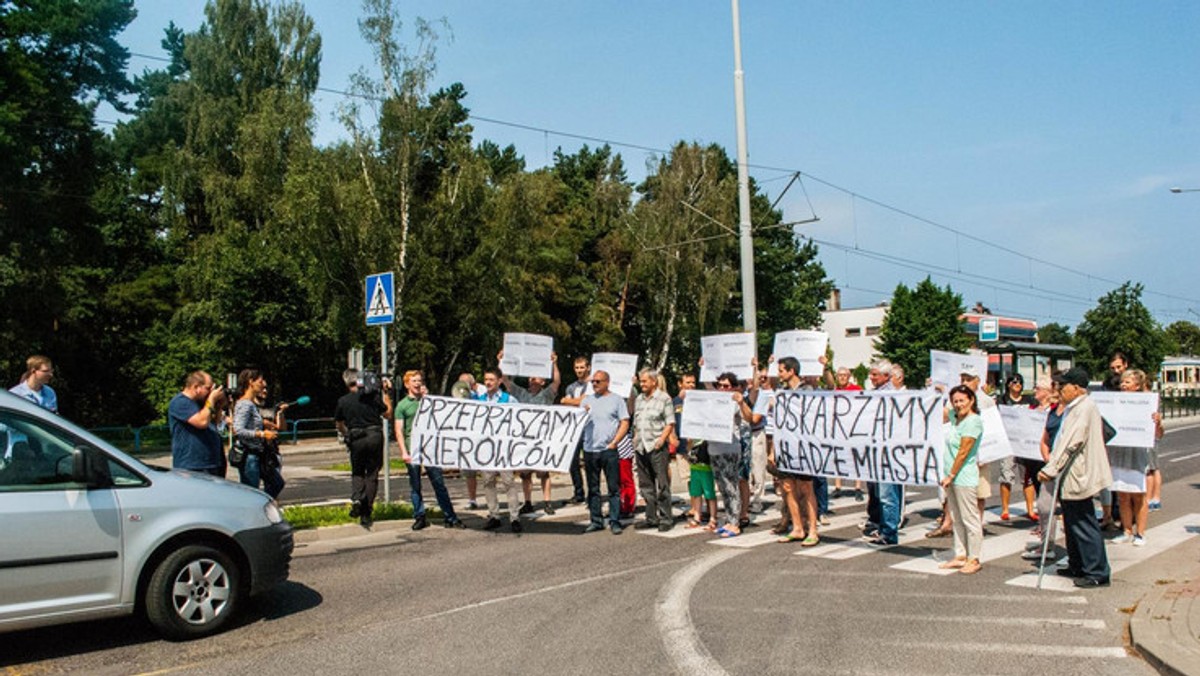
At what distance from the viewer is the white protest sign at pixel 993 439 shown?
10578 millimetres

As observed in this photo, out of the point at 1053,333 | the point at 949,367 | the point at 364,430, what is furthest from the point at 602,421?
the point at 1053,333

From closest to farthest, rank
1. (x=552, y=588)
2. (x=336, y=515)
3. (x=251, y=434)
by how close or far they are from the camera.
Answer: (x=552, y=588) < (x=251, y=434) < (x=336, y=515)

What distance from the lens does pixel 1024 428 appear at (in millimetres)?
11625

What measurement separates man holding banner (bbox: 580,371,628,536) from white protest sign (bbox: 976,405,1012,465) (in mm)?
4048

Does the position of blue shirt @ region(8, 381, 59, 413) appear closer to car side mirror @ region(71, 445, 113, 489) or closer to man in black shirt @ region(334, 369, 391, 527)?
man in black shirt @ region(334, 369, 391, 527)

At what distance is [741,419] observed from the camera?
11586 millimetres

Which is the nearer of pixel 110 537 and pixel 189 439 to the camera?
pixel 110 537

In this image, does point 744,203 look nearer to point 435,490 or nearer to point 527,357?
point 527,357

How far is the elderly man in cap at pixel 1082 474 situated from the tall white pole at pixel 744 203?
1070 centimetres

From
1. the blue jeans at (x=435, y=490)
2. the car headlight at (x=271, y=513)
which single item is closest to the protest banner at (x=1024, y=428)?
the blue jeans at (x=435, y=490)

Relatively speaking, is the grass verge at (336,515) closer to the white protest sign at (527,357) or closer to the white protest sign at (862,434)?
the white protest sign at (527,357)

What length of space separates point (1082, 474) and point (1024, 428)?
12.5ft

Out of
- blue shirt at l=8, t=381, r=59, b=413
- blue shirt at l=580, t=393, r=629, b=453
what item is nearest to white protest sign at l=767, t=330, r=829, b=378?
blue shirt at l=580, t=393, r=629, b=453

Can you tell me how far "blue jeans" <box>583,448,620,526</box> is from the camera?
1123 cm
